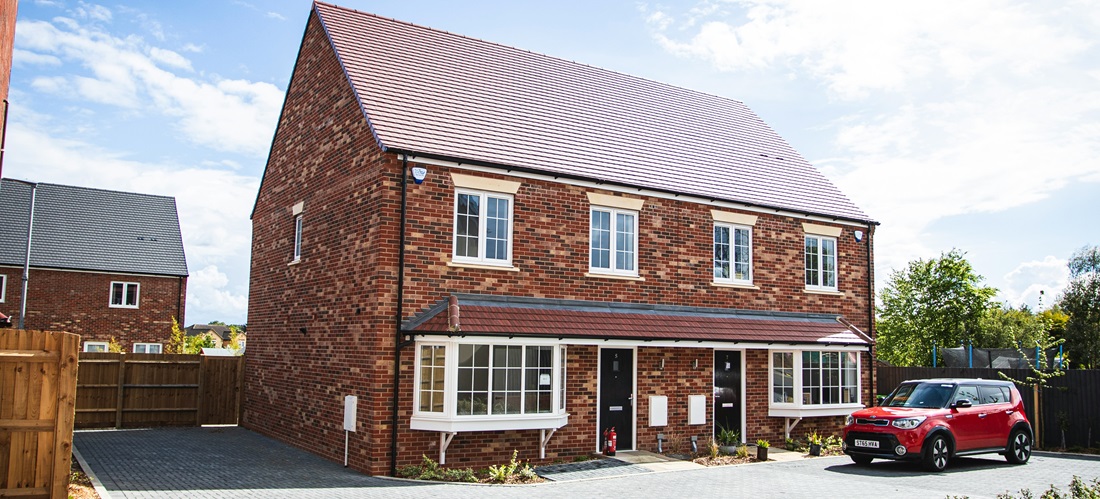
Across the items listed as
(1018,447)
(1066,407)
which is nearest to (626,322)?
(1018,447)

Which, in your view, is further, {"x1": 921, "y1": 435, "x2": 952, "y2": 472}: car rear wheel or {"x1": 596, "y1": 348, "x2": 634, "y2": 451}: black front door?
{"x1": 596, "y1": 348, "x2": 634, "y2": 451}: black front door

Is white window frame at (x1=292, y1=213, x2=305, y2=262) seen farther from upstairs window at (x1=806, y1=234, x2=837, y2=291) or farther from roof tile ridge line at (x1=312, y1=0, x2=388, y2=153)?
upstairs window at (x1=806, y1=234, x2=837, y2=291)

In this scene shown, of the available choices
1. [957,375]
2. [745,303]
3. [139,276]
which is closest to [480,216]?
[745,303]

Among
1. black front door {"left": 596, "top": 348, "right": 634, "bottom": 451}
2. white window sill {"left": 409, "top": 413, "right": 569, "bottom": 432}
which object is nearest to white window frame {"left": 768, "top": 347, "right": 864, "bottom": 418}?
black front door {"left": 596, "top": 348, "right": 634, "bottom": 451}

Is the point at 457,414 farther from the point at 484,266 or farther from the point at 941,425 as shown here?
the point at 941,425

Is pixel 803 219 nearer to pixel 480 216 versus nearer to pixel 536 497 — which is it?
pixel 480 216

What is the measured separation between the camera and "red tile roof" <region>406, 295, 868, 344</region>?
13.8m

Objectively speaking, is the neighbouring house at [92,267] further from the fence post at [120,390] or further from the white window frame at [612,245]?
the white window frame at [612,245]

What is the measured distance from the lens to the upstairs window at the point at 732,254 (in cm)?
1808

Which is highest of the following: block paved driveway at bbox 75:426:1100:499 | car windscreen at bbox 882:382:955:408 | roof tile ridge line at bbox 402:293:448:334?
roof tile ridge line at bbox 402:293:448:334

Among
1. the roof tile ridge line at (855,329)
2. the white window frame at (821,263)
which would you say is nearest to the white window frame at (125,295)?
the white window frame at (821,263)

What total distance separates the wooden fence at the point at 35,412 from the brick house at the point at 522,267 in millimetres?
5053

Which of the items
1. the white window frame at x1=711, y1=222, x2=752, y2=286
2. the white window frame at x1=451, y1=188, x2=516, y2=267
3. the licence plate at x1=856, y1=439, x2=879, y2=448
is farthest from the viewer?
the white window frame at x1=711, y1=222, x2=752, y2=286

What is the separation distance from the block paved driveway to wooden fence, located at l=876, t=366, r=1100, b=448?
8.80ft
